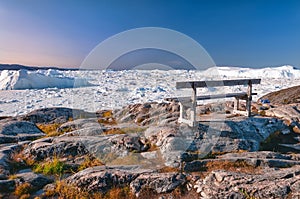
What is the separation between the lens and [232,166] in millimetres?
4742

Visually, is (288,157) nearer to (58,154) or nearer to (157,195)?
(157,195)

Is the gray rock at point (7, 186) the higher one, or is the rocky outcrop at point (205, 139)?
the rocky outcrop at point (205, 139)

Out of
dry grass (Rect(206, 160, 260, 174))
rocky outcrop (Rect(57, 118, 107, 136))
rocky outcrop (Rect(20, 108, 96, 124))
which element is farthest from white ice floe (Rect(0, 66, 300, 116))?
dry grass (Rect(206, 160, 260, 174))

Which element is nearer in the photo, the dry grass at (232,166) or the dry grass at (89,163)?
the dry grass at (232,166)

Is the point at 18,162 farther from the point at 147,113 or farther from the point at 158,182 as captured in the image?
the point at 147,113

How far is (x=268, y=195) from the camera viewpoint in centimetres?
364

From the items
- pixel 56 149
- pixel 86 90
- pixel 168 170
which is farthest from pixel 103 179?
pixel 86 90

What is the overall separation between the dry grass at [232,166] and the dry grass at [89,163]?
2652 millimetres

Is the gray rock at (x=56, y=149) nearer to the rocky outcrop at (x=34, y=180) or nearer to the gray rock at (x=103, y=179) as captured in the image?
the rocky outcrop at (x=34, y=180)

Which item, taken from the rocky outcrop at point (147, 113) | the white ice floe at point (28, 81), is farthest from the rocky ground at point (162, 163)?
the white ice floe at point (28, 81)

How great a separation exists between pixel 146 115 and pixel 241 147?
528cm

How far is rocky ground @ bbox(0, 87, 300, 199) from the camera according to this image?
13.2ft

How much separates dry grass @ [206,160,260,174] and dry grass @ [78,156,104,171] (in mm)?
2652

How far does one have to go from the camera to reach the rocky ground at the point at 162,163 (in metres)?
4.02
